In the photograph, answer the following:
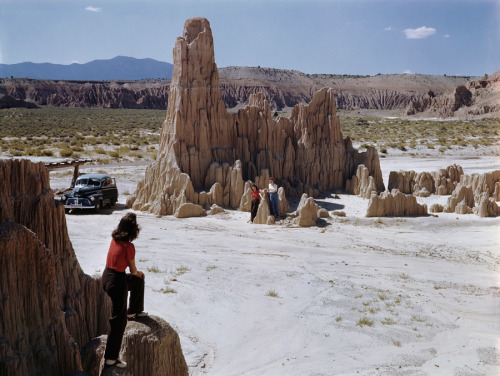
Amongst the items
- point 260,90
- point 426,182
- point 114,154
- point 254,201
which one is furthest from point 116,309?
point 260,90

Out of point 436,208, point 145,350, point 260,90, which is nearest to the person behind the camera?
point 145,350

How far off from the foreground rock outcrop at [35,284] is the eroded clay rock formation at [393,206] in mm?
13356

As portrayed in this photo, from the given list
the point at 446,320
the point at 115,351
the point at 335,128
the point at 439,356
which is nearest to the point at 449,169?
the point at 335,128

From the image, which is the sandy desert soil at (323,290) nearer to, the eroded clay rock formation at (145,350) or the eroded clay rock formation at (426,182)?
the eroded clay rock formation at (145,350)

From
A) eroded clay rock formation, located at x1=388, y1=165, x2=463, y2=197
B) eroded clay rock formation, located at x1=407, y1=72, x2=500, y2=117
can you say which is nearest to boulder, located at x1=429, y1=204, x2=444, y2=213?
eroded clay rock formation, located at x1=388, y1=165, x2=463, y2=197

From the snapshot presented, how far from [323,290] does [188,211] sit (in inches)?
306

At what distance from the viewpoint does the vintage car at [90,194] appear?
17.6 m

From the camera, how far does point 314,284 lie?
11008 mm

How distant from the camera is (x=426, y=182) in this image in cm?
2195

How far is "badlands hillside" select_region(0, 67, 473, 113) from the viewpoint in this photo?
116 metres

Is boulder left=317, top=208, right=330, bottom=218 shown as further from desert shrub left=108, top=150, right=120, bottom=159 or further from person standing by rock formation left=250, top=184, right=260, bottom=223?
desert shrub left=108, top=150, right=120, bottom=159

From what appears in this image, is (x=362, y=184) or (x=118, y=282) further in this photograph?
(x=362, y=184)

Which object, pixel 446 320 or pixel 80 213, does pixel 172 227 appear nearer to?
pixel 80 213

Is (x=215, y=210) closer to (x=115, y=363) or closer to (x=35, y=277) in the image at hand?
(x=115, y=363)
